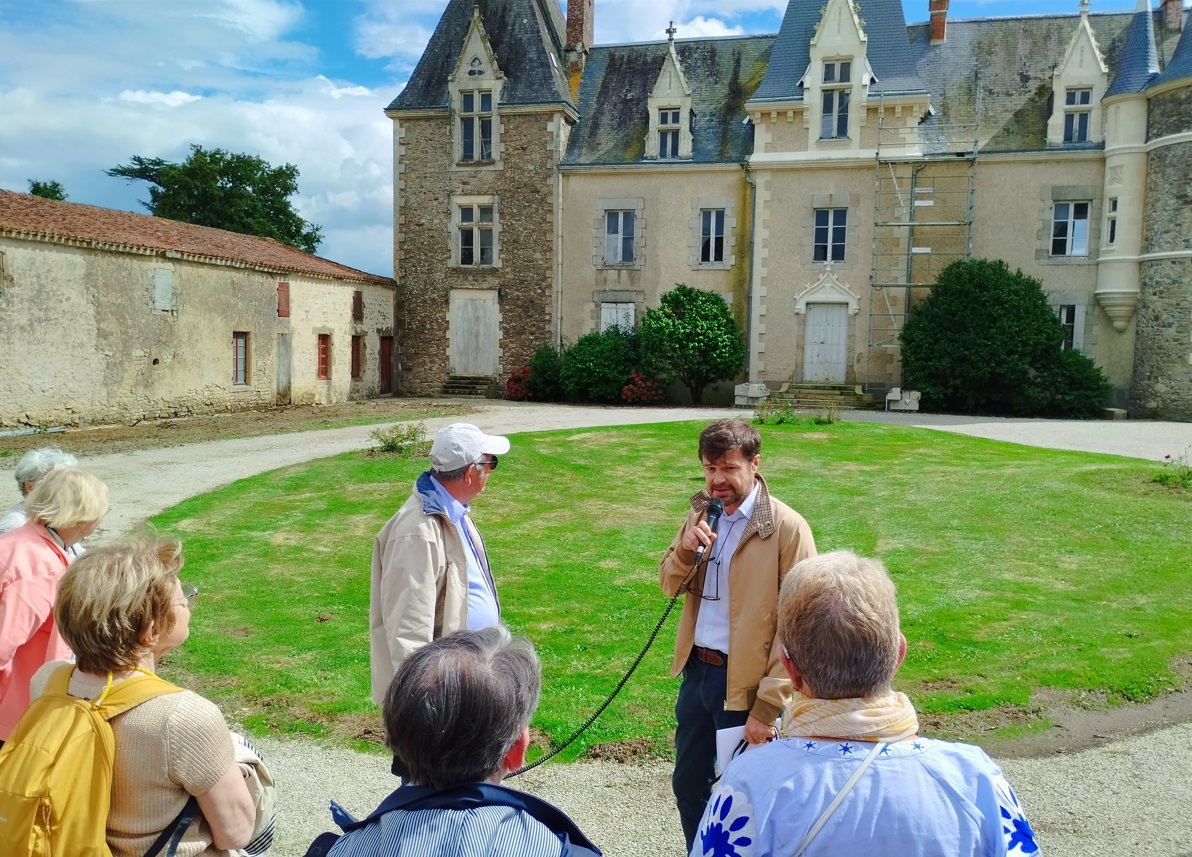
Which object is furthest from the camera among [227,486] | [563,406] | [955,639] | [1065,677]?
[563,406]

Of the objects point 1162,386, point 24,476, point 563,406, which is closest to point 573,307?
point 563,406

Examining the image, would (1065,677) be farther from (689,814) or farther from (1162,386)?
(1162,386)

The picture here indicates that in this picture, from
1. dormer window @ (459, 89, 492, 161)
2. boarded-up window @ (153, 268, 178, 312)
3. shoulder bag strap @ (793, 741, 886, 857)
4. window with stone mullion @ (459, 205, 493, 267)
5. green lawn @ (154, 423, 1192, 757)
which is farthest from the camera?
window with stone mullion @ (459, 205, 493, 267)

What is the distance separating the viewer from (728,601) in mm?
3354

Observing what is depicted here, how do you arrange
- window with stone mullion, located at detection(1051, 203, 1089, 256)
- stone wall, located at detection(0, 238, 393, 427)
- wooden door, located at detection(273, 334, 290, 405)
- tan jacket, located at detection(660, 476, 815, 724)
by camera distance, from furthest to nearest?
wooden door, located at detection(273, 334, 290, 405)
window with stone mullion, located at detection(1051, 203, 1089, 256)
stone wall, located at detection(0, 238, 393, 427)
tan jacket, located at detection(660, 476, 815, 724)

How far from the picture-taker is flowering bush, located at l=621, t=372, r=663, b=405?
75.8ft

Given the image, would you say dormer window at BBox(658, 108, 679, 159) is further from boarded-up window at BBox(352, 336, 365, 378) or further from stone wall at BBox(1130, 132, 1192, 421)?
stone wall at BBox(1130, 132, 1192, 421)

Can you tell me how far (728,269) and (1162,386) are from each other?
33.8ft

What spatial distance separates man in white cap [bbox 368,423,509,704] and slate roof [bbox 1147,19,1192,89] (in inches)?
862

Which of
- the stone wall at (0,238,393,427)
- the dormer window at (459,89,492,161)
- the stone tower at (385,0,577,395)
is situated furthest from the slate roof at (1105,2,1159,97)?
the stone wall at (0,238,393,427)

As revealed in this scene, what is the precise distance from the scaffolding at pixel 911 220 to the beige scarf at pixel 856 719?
21816 mm

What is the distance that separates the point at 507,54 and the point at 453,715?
25.9 metres

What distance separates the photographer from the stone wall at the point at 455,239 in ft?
82.1

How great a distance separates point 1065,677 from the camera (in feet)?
18.4
